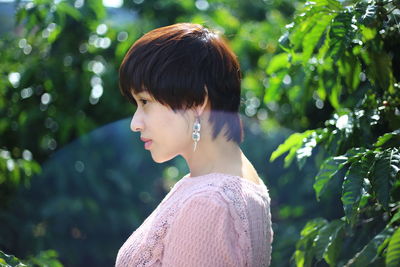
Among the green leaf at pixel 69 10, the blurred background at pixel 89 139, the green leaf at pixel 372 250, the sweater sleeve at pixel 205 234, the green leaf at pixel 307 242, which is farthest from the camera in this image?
the blurred background at pixel 89 139

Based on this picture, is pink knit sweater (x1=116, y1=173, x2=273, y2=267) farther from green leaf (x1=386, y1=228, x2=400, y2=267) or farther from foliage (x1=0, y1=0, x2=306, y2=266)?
foliage (x1=0, y1=0, x2=306, y2=266)

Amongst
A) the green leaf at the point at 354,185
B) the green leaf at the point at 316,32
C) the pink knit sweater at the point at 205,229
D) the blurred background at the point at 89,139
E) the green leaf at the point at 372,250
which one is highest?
the green leaf at the point at 316,32

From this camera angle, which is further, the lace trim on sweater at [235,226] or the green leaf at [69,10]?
the green leaf at [69,10]

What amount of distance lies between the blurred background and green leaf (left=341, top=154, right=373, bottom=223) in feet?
5.14

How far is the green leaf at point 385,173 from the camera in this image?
1.32m

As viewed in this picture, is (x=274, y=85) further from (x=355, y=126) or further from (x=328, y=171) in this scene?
(x=328, y=171)

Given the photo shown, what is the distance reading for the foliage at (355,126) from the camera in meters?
1.38

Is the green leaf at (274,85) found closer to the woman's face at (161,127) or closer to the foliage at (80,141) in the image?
the woman's face at (161,127)

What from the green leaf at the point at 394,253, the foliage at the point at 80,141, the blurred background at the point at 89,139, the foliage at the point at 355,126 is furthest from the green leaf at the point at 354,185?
the foliage at the point at 80,141

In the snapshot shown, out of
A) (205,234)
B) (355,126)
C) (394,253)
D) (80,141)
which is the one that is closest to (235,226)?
(205,234)

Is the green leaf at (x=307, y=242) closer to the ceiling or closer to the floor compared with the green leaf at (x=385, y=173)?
closer to the floor

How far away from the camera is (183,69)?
1.39 metres

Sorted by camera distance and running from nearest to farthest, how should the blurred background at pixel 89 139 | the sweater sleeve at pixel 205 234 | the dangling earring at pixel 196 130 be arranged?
the sweater sleeve at pixel 205 234
the dangling earring at pixel 196 130
the blurred background at pixel 89 139

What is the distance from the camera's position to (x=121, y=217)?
3.27 m
